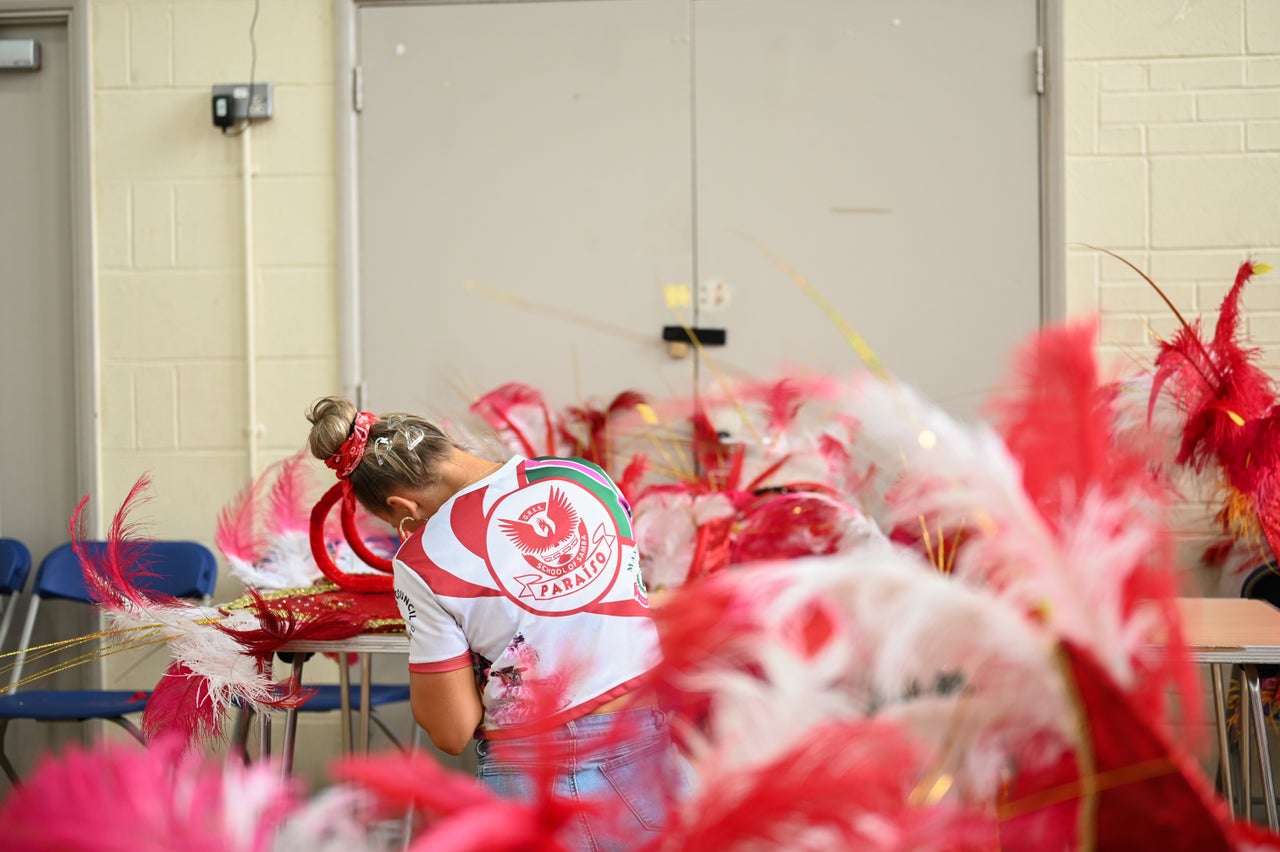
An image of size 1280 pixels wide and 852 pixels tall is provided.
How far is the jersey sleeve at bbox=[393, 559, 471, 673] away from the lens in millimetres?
1692

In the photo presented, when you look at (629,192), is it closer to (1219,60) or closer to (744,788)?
(1219,60)

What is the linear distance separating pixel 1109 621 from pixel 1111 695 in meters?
0.04

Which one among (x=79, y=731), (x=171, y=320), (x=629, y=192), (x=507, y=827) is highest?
(x=629, y=192)

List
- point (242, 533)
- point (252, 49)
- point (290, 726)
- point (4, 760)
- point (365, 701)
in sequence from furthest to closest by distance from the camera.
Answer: point (252, 49) → point (4, 760) → point (365, 701) → point (242, 533) → point (290, 726)

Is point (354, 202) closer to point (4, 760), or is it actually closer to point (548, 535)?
point (4, 760)

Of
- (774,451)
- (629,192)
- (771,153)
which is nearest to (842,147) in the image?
(771,153)

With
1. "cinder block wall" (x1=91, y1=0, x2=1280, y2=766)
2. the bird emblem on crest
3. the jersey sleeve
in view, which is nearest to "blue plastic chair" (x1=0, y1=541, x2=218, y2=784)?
"cinder block wall" (x1=91, y1=0, x2=1280, y2=766)

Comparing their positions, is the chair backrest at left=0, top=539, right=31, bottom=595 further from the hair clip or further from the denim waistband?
the denim waistband

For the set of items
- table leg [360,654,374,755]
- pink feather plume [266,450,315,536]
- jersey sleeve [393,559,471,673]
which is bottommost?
table leg [360,654,374,755]

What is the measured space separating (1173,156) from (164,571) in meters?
3.39

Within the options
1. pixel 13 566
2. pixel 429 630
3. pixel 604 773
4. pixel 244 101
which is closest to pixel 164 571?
pixel 13 566

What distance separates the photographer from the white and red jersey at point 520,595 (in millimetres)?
1683

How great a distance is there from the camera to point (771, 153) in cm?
367

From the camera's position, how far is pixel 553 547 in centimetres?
170
